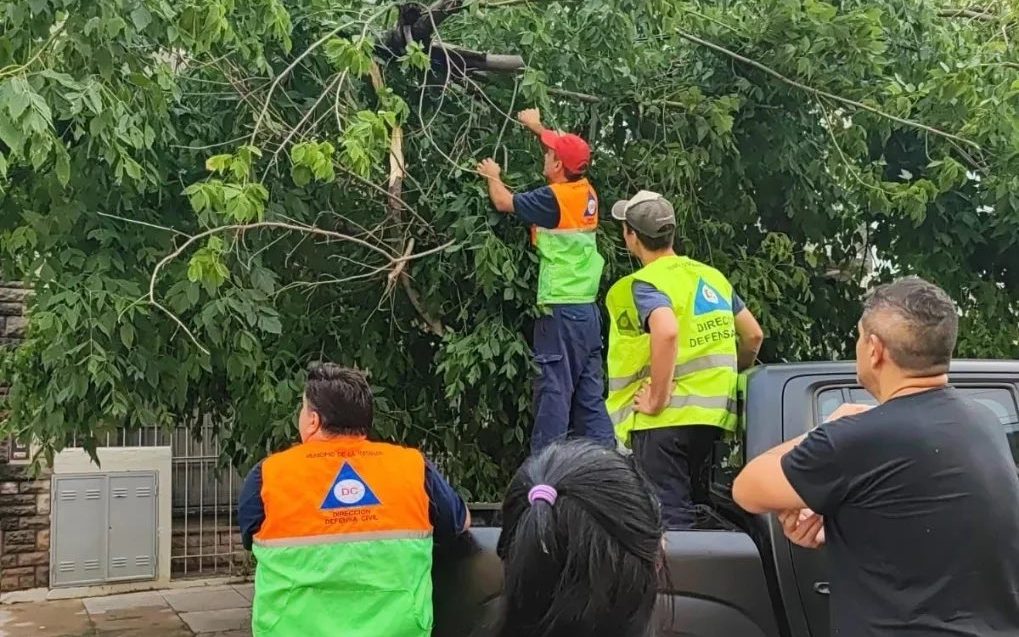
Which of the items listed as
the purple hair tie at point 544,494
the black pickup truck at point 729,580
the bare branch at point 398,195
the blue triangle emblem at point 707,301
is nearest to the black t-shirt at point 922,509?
the purple hair tie at point 544,494

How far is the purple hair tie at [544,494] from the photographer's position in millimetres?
1869

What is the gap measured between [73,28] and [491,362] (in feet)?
7.24

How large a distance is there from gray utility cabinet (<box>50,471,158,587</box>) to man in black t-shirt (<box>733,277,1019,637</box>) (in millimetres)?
6843

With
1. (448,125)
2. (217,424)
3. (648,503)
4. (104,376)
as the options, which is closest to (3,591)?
(217,424)

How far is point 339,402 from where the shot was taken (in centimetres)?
305

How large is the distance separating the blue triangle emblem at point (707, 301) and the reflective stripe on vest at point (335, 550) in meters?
1.54

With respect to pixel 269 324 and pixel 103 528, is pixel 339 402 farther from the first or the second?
pixel 103 528

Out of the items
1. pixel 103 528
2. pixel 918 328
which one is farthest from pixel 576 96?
pixel 103 528

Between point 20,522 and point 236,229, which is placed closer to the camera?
point 236,229

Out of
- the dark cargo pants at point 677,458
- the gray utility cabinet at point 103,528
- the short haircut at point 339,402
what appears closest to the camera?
the short haircut at point 339,402

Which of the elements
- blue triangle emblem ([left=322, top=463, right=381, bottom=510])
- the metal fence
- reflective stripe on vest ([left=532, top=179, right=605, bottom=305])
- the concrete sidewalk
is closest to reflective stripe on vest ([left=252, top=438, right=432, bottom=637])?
blue triangle emblem ([left=322, top=463, right=381, bottom=510])

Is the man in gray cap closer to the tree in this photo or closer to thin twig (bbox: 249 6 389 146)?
the tree

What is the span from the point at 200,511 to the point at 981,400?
22.6ft

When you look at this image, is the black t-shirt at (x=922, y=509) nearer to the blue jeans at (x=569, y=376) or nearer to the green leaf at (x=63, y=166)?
the blue jeans at (x=569, y=376)
